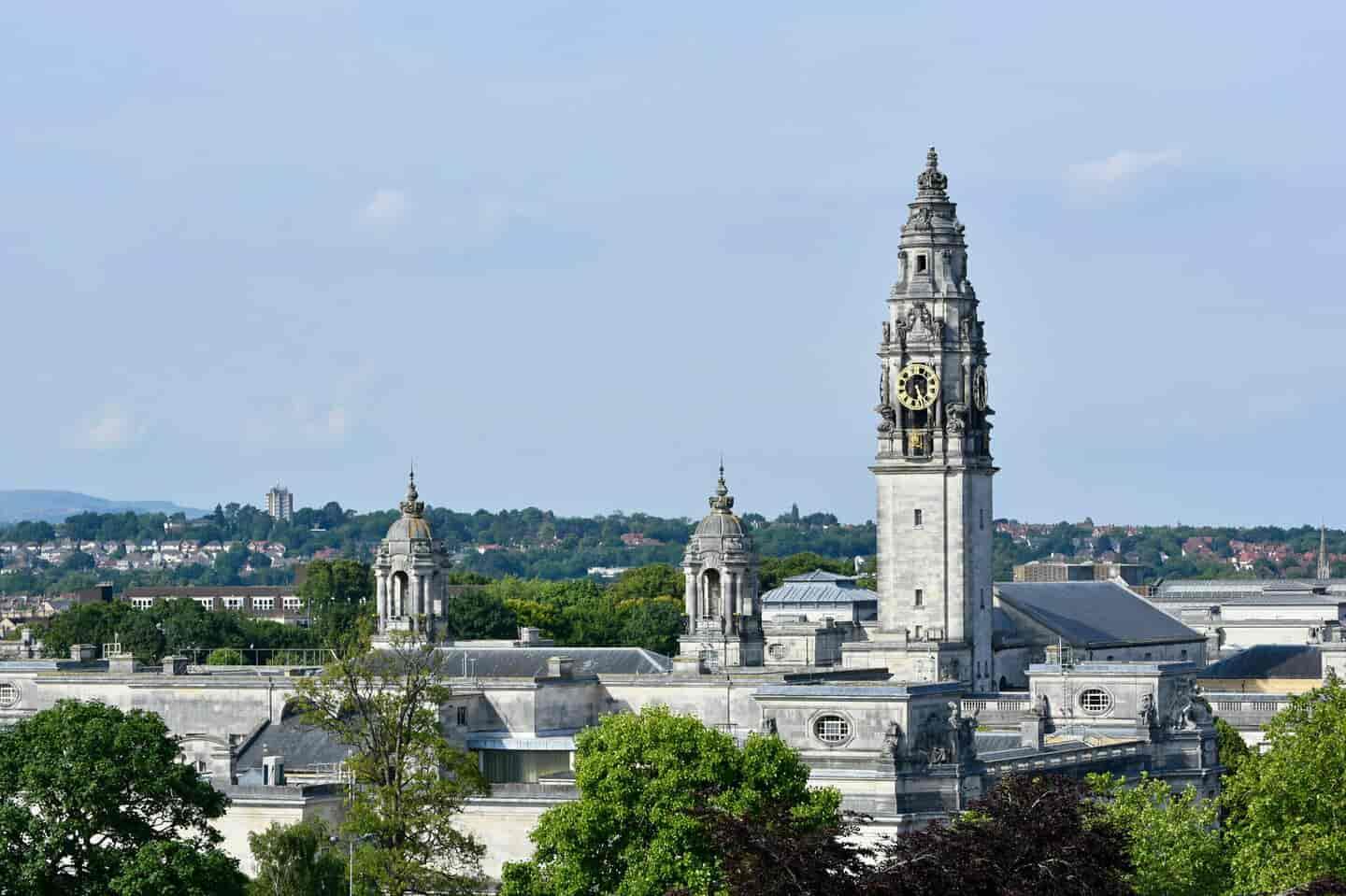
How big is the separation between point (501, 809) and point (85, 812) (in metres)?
20.9

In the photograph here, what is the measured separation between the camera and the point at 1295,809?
3716 inches

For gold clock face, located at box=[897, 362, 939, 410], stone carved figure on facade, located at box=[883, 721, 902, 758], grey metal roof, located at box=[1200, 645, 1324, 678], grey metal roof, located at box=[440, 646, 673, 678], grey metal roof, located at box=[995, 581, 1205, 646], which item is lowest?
stone carved figure on facade, located at box=[883, 721, 902, 758]

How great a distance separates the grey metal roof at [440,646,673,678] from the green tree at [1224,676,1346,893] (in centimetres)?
3804

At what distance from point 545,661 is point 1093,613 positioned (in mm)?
34741

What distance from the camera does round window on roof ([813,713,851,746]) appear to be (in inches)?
4161

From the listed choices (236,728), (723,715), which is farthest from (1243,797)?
(236,728)

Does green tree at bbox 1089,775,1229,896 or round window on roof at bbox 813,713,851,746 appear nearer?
green tree at bbox 1089,775,1229,896

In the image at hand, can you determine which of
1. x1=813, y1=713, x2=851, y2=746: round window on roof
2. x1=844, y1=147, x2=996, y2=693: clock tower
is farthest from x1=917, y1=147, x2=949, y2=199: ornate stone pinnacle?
x1=813, y1=713, x2=851, y2=746: round window on roof

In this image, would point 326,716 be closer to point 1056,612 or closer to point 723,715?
point 723,715

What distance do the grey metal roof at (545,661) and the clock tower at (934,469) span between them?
12.1 m

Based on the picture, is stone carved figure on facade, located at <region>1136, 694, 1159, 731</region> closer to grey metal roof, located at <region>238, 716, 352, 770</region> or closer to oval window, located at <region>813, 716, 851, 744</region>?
oval window, located at <region>813, 716, 851, 744</region>

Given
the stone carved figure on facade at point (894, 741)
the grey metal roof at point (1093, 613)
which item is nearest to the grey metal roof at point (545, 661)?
the grey metal roof at point (1093, 613)

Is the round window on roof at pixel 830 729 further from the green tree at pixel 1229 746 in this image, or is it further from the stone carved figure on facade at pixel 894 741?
the green tree at pixel 1229 746

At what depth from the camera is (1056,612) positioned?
158 meters
